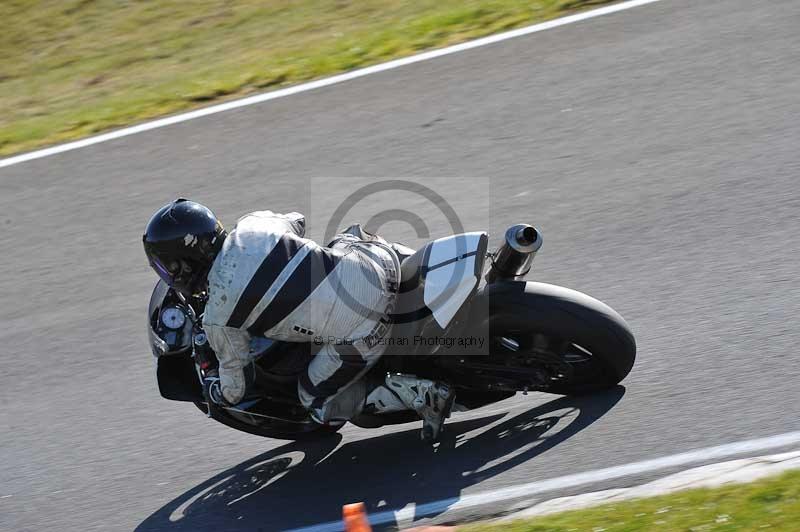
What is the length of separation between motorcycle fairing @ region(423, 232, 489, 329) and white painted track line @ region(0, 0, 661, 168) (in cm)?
463

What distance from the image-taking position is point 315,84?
9258mm

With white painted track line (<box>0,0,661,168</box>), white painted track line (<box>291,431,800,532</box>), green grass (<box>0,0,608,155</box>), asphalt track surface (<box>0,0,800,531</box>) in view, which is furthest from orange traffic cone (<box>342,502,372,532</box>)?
green grass (<box>0,0,608,155</box>)

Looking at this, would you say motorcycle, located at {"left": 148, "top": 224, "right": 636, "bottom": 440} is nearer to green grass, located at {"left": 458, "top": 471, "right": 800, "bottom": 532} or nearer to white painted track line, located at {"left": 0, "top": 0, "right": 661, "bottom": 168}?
green grass, located at {"left": 458, "top": 471, "right": 800, "bottom": 532}

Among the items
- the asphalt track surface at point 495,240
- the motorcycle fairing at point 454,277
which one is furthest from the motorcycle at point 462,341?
the asphalt track surface at point 495,240

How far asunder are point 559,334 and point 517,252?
16.7 inches

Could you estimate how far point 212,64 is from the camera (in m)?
10.3

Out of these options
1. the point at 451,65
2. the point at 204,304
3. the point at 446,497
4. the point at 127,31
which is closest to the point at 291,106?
the point at 451,65

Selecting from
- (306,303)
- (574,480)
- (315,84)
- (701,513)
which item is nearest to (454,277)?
(306,303)

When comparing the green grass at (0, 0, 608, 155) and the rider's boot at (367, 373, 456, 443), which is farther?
the green grass at (0, 0, 608, 155)

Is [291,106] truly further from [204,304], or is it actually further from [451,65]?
[204,304]

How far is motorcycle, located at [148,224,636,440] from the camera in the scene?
16.1ft

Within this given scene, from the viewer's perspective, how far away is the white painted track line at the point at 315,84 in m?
9.05

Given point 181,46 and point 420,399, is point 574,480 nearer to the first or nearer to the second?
point 420,399

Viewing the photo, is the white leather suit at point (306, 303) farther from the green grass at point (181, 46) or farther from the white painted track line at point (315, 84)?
the green grass at point (181, 46)
